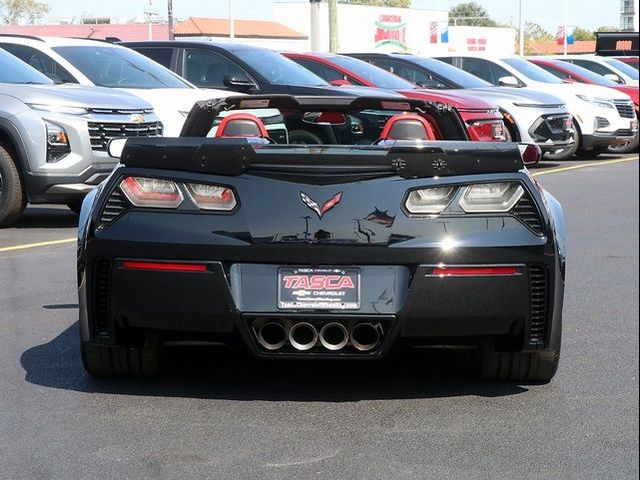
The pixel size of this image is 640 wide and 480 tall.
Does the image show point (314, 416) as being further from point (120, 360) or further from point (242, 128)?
point (242, 128)

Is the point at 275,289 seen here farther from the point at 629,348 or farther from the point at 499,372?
the point at 629,348

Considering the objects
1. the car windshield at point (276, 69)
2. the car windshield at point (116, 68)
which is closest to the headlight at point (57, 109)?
the car windshield at point (116, 68)

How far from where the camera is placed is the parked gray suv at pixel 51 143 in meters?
10.8

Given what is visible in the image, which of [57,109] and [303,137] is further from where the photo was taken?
[57,109]

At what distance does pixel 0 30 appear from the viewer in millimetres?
14680

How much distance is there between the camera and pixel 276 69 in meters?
15.2

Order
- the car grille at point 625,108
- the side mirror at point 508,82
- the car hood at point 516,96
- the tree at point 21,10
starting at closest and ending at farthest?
the tree at point 21,10 → the car hood at point 516,96 → the side mirror at point 508,82 → the car grille at point 625,108

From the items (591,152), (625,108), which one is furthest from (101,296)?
(591,152)

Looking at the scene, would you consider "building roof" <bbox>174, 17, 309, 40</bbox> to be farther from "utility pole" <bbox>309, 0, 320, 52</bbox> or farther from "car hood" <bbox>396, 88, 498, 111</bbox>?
"car hood" <bbox>396, 88, 498, 111</bbox>

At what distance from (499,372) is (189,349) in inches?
56.0

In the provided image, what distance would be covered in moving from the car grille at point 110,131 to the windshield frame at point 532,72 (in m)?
11.4

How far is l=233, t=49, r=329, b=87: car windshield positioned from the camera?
14.9 meters

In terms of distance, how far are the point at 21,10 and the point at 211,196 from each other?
12.1 metres

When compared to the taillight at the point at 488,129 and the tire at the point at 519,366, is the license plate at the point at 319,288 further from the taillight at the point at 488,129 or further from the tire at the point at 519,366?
the taillight at the point at 488,129
